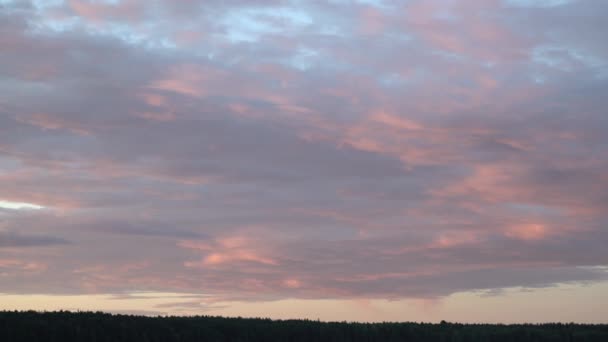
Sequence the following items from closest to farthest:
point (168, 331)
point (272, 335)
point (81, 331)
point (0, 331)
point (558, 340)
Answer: point (0, 331) → point (81, 331) → point (168, 331) → point (272, 335) → point (558, 340)

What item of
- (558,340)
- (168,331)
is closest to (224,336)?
(168,331)

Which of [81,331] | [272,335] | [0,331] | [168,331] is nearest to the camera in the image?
[0,331]

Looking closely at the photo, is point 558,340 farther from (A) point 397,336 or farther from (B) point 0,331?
(B) point 0,331

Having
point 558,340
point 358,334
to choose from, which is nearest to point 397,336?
point 358,334

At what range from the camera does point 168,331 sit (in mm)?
82688

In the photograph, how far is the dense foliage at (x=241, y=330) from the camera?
73500 millimetres

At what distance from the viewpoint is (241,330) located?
293 ft

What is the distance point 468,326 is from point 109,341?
49382 millimetres

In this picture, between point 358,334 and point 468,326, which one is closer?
point 358,334

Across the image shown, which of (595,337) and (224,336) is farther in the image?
(595,337)

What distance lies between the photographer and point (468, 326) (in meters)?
105

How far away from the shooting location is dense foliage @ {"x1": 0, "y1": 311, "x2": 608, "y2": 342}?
241 ft

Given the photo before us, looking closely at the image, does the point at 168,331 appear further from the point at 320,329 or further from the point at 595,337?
the point at 595,337

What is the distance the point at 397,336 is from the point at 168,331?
30989 millimetres
